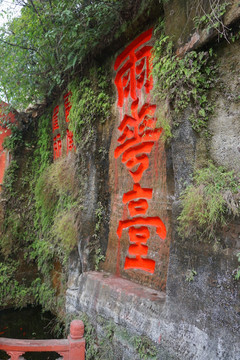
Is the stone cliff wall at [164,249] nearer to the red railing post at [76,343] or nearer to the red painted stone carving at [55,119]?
the red railing post at [76,343]

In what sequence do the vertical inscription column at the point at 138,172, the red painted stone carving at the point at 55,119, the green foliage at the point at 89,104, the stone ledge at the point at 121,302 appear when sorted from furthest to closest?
the red painted stone carving at the point at 55,119 → the green foliage at the point at 89,104 → the vertical inscription column at the point at 138,172 → the stone ledge at the point at 121,302

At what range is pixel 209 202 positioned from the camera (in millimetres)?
2031

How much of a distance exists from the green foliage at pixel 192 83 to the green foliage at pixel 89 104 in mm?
1500

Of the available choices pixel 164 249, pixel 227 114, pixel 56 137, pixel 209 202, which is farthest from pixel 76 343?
pixel 56 137

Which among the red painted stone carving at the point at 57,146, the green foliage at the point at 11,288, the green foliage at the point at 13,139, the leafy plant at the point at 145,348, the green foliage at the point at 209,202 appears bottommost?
the green foliage at the point at 11,288

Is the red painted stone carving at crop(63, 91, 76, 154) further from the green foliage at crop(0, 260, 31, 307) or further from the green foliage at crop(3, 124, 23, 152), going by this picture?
the green foliage at crop(0, 260, 31, 307)

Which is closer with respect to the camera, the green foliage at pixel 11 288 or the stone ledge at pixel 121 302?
the stone ledge at pixel 121 302

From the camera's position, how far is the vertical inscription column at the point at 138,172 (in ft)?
9.84

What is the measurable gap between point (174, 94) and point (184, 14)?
2.58ft

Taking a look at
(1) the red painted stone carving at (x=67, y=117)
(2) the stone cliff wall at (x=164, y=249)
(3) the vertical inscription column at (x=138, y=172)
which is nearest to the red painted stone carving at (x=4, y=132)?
(1) the red painted stone carving at (x=67, y=117)

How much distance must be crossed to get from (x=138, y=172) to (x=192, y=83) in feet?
4.12

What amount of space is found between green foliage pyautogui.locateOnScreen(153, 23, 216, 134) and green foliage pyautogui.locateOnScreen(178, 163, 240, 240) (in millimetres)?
503

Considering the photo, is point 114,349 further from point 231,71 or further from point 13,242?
point 13,242

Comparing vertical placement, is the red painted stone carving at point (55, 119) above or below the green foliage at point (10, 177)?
above
